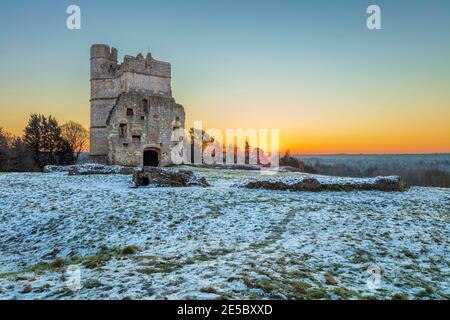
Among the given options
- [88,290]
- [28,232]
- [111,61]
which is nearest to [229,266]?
[88,290]

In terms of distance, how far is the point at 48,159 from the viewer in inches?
2099

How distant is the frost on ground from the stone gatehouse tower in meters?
20.1

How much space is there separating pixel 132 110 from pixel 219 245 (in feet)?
104

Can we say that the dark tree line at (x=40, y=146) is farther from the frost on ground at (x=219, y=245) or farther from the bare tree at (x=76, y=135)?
the frost on ground at (x=219, y=245)

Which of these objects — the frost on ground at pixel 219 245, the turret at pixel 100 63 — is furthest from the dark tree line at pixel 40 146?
the frost on ground at pixel 219 245

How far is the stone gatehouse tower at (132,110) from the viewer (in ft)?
123

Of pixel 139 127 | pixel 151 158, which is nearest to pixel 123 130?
pixel 139 127

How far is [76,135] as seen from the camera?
224 ft

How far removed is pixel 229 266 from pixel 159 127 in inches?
1350

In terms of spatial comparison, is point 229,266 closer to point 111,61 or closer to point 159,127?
point 159,127

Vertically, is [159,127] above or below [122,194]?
above

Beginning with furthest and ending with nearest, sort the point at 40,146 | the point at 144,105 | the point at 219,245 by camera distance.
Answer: the point at 40,146, the point at 144,105, the point at 219,245

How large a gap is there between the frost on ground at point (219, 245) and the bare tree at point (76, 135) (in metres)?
53.4

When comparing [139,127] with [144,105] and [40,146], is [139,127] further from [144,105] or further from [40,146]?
[40,146]
